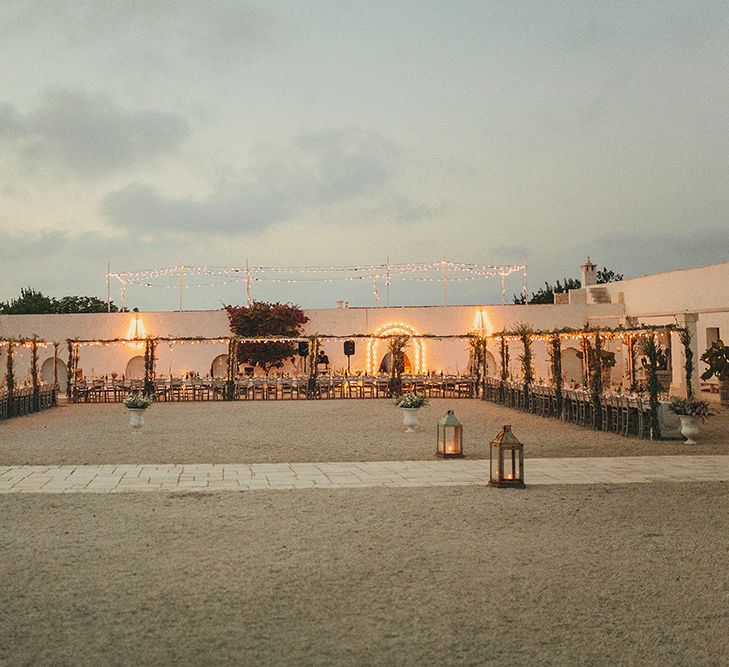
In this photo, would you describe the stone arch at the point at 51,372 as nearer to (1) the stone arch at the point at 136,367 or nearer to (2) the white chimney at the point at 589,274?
(1) the stone arch at the point at 136,367

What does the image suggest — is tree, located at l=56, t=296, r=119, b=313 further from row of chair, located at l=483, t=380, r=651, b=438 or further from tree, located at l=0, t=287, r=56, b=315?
row of chair, located at l=483, t=380, r=651, b=438

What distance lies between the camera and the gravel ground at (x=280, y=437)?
12875mm

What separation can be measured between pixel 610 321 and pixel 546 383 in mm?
11275

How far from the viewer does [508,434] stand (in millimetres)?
9484

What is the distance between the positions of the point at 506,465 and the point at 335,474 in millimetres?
2282

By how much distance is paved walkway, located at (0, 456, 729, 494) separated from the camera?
10016 millimetres

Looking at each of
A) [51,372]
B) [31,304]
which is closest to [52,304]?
[31,304]

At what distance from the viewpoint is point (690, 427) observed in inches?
550

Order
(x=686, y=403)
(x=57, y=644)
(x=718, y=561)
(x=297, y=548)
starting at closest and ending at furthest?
(x=57, y=644), (x=718, y=561), (x=297, y=548), (x=686, y=403)

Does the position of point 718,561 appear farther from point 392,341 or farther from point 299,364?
point 299,364

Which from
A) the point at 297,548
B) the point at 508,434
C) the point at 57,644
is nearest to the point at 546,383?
the point at 508,434

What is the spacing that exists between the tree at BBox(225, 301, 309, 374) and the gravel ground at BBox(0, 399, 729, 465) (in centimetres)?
878

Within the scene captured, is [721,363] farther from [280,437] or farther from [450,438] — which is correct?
[280,437]

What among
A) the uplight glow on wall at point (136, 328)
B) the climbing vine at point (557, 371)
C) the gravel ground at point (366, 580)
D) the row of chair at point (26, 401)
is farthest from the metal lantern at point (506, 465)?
the uplight glow on wall at point (136, 328)
